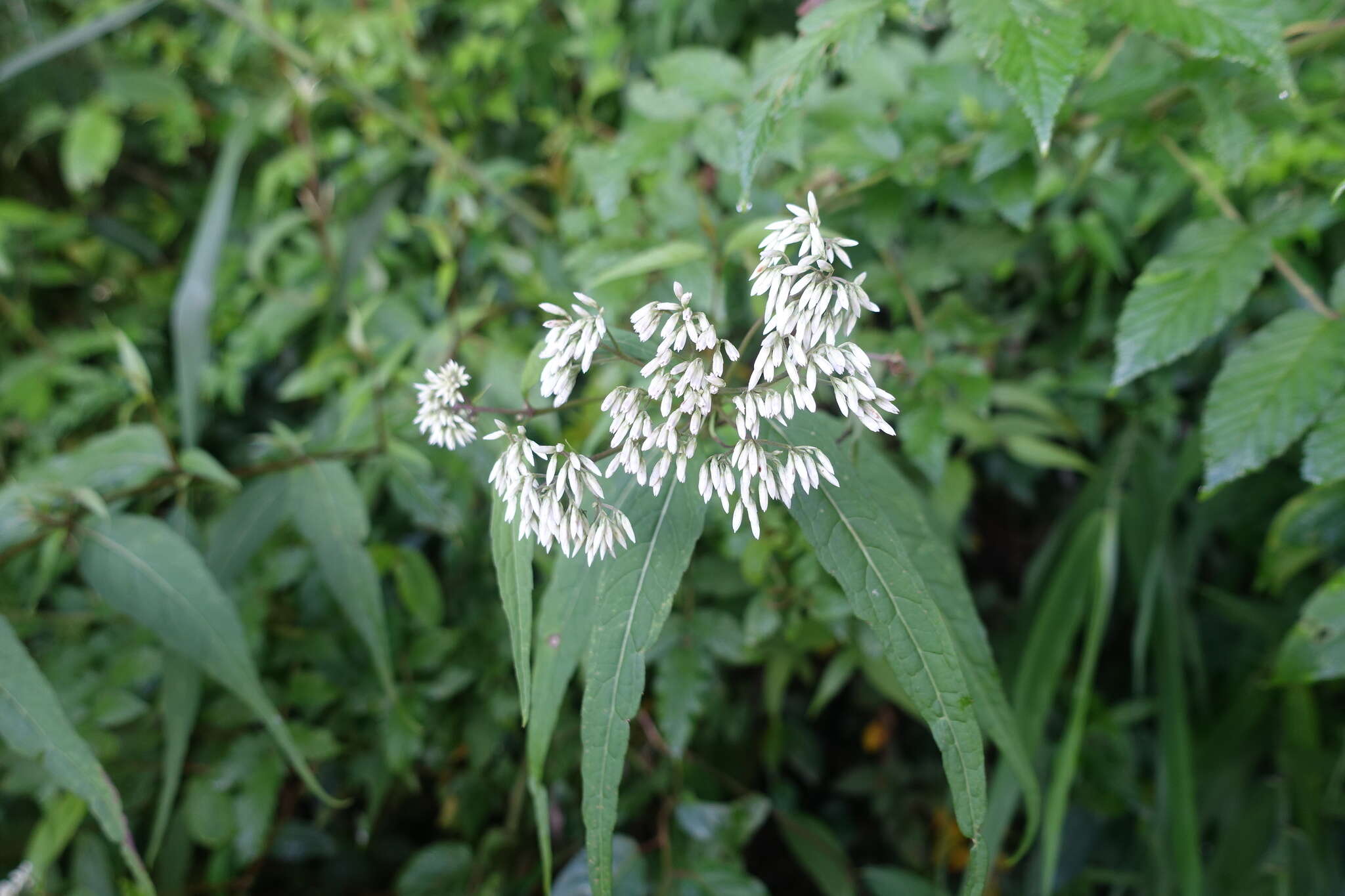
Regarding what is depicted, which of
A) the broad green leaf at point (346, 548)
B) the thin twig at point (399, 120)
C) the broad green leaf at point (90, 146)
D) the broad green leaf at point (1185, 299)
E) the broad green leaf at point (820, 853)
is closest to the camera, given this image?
the broad green leaf at point (1185, 299)

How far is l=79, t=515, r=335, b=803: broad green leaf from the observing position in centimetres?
97

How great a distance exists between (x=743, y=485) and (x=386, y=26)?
5.32 ft

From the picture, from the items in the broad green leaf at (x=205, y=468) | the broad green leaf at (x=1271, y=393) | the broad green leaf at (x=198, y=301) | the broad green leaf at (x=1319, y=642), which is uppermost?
the broad green leaf at (x=198, y=301)

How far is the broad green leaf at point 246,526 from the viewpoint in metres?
1.12

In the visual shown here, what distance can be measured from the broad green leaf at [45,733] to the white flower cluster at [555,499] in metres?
0.54

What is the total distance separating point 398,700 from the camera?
127 cm

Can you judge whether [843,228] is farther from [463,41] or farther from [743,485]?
[463,41]

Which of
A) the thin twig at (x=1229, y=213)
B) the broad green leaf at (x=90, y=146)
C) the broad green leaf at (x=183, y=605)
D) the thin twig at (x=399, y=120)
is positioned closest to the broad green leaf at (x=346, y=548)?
the broad green leaf at (x=183, y=605)

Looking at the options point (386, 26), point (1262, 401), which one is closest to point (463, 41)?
point (386, 26)

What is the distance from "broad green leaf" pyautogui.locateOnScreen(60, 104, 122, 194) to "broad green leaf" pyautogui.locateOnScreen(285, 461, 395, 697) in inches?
51.4

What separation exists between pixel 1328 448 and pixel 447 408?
89 cm

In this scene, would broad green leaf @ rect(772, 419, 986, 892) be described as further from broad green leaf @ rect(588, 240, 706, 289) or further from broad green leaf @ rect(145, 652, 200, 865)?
broad green leaf @ rect(145, 652, 200, 865)

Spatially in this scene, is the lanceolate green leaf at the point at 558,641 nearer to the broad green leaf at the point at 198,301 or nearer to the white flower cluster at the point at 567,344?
the white flower cluster at the point at 567,344

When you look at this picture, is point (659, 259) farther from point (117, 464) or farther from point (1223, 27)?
point (117, 464)
